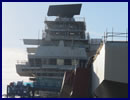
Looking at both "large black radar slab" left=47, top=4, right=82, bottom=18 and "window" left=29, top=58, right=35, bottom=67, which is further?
"large black radar slab" left=47, top=4, right=82, bottom=18

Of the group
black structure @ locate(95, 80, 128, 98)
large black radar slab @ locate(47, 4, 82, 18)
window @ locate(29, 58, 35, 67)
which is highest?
large black radar slab @ locate(47, 4, 82, 18)

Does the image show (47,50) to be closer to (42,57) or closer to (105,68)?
(42,57)

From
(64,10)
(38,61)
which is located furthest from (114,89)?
(64,10)

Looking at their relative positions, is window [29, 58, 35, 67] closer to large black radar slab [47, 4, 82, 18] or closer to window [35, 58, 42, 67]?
window [35, 58, 42, 67]

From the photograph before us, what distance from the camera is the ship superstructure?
83125 mm

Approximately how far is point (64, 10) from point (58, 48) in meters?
12.4

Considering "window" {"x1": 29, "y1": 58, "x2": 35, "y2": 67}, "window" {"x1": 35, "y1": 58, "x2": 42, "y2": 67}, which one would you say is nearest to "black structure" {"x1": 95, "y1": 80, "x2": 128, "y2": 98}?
"window" {"x1": 35, "y1": 58, "x2": 42, "y2": 67}

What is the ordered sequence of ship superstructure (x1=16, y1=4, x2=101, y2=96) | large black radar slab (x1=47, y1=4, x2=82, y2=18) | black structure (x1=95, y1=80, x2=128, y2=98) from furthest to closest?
large black radar slab (x1=47, y1=4, x2=82, y2=18), ship superstructure (x1=16, y1=4, x2=101, y2=96), black structure (x1=95, y1=80, x2=128, y2=98)

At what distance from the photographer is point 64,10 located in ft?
306

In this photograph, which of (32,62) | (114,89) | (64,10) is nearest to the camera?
(114,89)

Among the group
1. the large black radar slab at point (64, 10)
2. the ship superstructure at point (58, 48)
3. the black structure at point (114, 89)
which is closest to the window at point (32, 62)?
the ship superstructure at point (58, 48)

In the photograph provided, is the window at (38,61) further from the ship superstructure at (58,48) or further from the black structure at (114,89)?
the black structure at (114,89)

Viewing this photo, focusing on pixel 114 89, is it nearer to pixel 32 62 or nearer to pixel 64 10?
pixel 32 62

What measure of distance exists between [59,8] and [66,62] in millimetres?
17044
